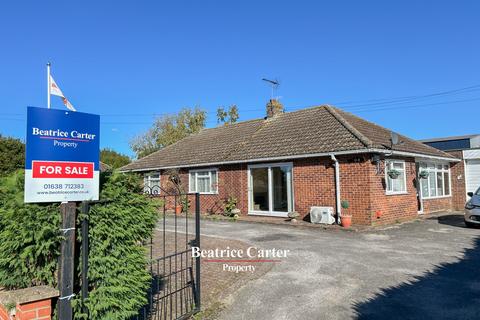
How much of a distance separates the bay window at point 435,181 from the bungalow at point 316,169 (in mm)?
47

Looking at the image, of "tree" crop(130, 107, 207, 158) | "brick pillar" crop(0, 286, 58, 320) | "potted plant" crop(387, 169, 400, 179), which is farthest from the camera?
"tree" crop(130, 107, 207, 158)

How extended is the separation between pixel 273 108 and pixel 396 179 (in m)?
8.50

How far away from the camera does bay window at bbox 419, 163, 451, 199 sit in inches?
617

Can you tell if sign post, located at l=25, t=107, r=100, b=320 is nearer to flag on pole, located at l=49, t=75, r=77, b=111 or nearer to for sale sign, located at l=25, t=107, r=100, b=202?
for sale sign, located at l=25, t=107, r=100, b=202

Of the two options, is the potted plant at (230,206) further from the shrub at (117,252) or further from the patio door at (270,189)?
the shrub at (117,252)

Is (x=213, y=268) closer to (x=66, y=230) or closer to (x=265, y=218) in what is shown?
(x=66, y=230)

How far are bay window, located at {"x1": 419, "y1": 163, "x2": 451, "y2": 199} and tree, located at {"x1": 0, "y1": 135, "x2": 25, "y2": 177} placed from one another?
1929 cm

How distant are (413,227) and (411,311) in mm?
8037

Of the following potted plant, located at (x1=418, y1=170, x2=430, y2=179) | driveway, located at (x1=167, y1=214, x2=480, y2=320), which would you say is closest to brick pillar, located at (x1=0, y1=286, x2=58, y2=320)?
driveway, located at (x1=167, y1=214, x2=480, y2=320)

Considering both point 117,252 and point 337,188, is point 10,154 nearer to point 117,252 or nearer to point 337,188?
point 337,188

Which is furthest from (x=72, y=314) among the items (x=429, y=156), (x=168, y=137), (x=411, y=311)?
(x=168, y=137)

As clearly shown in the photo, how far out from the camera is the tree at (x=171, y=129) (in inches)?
1662

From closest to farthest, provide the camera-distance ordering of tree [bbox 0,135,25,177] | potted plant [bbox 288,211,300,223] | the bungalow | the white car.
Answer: the white car
the bungalow
potted plant [bbox 288,211,300,223]
tree [bbox 0,135,25,177]

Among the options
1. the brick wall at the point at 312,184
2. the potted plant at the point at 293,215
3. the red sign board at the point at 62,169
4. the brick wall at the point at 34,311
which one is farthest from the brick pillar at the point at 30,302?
the potted plant at the point at 293,215
